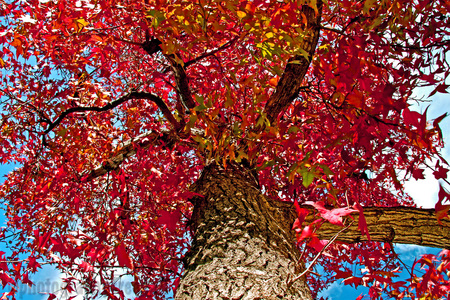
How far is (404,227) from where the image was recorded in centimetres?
286

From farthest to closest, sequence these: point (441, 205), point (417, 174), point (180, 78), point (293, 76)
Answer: point (180, 78) → point (293, 76) → point (417, 174) → point (441, 205)

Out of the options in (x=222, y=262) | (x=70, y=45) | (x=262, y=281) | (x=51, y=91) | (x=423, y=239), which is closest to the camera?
(x=262, y=281)

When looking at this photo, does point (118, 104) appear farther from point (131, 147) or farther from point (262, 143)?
point (262, 143)

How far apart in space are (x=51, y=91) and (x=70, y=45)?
1023 millimetres

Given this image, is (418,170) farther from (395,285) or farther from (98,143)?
(98,143)

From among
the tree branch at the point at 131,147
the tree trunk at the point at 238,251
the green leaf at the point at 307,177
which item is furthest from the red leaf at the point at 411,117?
the tree branch at the point at 131,147

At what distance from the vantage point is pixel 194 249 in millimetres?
2113

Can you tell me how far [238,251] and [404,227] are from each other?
210 cm

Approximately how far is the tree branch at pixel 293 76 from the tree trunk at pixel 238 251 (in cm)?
126

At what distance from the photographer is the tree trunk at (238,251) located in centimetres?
159

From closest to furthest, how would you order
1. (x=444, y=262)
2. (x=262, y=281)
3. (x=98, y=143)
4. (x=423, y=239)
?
1. (x=262, y=281)
2. (x=423, y=239)
3. (x=444, y=262)
4. (x=98, y=143)

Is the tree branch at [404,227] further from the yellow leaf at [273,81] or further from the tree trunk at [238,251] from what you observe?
the yellow leaf at [273,81]

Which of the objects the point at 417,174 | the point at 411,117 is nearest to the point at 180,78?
the point at 411,117


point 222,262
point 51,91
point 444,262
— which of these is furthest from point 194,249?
point 51,91
